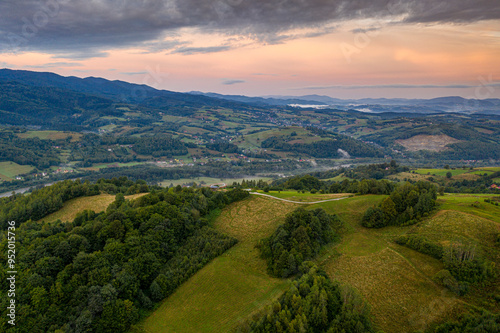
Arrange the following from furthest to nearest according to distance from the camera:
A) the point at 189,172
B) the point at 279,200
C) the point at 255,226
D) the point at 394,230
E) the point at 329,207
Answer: the point at 189,172
the point at 279,200
the point at 329,207
the point at 255,226
the point at 394,230

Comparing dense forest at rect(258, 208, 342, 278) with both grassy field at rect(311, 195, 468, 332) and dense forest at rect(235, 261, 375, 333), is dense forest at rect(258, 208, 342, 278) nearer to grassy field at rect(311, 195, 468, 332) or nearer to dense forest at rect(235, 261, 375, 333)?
grassy field at rect(311, 195, 468, 332)

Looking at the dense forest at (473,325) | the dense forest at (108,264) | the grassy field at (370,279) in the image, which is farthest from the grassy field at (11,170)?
the dense forest at (473,325)

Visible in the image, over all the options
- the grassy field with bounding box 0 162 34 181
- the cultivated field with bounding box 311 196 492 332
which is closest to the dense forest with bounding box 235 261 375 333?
the cultivated field with bounding box 311 196 492 332

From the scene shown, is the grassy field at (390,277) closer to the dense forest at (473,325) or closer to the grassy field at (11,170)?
the dense forest at (473,325)

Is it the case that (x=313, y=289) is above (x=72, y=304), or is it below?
above

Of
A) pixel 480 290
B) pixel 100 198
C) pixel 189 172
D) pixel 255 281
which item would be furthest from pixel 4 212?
pixel 189 172

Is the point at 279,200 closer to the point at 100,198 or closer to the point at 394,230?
the point at 394,230
